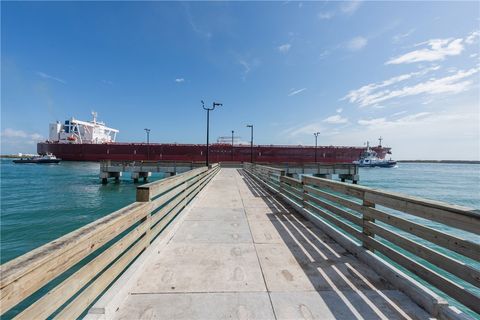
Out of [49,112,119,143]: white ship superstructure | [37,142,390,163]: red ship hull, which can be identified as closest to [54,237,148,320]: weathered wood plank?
[37,142,390,163]: red ship hull

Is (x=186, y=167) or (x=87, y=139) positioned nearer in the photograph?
(x=186, y=167)

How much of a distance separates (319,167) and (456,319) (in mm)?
26632

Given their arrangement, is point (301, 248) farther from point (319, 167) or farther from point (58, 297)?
point (319, 167)

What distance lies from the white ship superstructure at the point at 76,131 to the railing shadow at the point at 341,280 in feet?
233

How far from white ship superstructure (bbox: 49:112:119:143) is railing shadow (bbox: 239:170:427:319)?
233 ft

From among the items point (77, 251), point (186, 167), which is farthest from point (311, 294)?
point (186, 167)

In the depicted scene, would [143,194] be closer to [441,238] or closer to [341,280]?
[341,280]

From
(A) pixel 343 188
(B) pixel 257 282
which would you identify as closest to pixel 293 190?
(A) pixel 343 188

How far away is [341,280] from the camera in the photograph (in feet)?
10.3

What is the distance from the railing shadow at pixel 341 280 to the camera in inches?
99.5

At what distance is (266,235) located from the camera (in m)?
4.89

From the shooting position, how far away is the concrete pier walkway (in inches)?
98.4

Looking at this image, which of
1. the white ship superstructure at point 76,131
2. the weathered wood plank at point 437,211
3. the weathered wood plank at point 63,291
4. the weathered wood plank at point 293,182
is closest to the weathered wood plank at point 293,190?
the weathered wood plank at point 293,182

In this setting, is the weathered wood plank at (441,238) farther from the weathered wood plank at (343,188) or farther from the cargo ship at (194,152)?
the cargo ship at (194,152)
